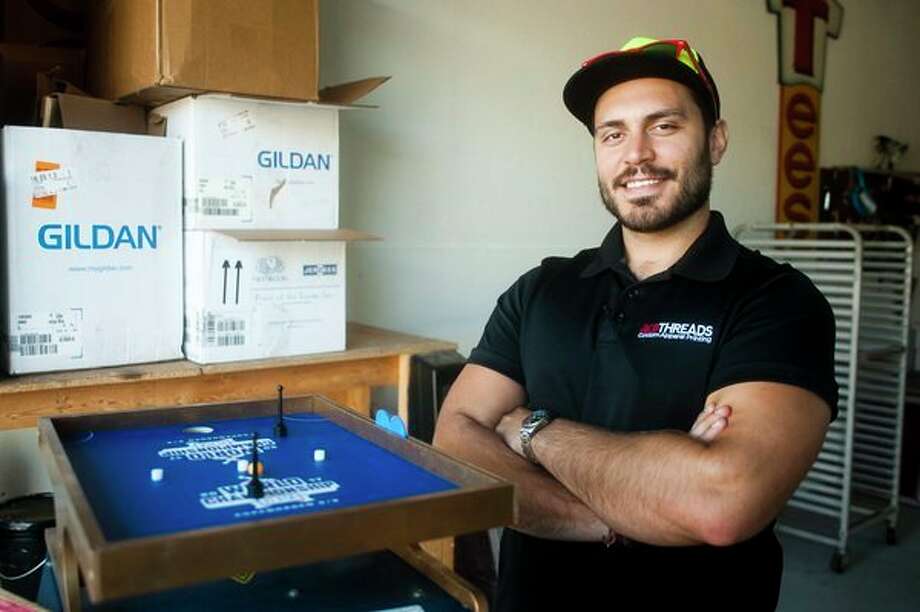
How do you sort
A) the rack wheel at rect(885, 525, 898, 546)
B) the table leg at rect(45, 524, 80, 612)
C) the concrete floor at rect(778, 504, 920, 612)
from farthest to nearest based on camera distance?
1. the rack wheel at rect(885, 525, 898, 546)
2. the concrete floor at rect(778, 504, 920, 612)
3. the table leg at rect(45, 524, 80, 612)

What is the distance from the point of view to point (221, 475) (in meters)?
0.92

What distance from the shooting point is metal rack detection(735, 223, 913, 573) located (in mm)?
3613

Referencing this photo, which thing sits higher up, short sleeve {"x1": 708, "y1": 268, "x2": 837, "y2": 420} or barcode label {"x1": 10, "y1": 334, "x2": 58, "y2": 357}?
short sleeve {"x1": 708, "y1": 268, "x2": 837, "y2": 420}

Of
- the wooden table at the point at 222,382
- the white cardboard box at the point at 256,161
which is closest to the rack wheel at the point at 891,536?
the wooden table at the point at 222,382

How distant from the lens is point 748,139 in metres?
4.24

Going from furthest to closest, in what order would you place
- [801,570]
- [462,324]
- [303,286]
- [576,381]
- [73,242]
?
[801,570]
[462,324]
[303,286]
[73,242]
[576,381]

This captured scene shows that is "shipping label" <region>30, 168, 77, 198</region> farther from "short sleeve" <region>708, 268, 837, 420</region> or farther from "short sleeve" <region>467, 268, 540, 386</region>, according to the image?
"short sleeve" <region>708, 268, 837, 420</region>

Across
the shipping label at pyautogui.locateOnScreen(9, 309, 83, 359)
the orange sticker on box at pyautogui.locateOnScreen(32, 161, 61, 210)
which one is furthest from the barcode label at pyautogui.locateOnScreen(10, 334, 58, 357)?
the orange sticker on box at pyautogui.locateOnScreen(32, 161, 61, 210)

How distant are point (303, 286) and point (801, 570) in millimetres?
2540

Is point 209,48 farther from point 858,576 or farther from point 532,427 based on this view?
point 858,576

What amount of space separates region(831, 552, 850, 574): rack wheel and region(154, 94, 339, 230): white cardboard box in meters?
2.62

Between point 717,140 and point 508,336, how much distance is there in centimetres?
57

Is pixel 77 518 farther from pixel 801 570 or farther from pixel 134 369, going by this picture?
pixel 801 570

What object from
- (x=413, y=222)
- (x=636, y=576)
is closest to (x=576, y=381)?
(x=636, y=576)
